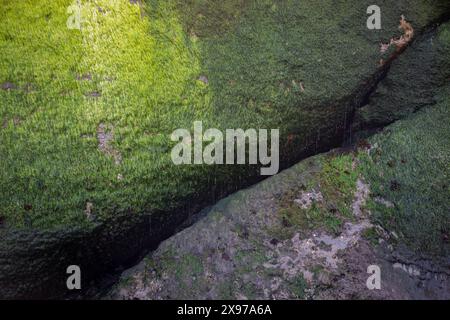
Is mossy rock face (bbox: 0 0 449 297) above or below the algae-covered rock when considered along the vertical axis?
above

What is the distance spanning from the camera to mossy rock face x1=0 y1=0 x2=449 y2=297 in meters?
3.55

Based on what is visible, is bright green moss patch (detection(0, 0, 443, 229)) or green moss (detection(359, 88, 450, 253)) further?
green moss (detection(359, 88, 450, 253))

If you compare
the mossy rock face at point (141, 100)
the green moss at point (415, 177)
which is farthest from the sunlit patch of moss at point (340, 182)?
the mossy rock face at point (141, 100)

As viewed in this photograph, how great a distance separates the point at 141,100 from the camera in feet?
12.5

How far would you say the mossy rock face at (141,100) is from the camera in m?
3.55

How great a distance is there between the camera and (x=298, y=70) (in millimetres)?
4219
